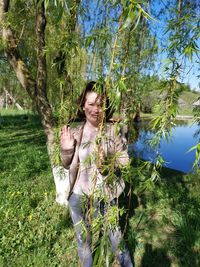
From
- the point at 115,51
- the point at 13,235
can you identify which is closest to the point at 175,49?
the point at 115,51

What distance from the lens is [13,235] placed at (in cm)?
352

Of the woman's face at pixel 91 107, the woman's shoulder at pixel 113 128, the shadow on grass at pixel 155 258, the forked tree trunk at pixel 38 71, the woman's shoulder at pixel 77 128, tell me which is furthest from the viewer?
the forked tree trunk at pixel 38 71

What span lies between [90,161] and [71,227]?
2.41 metres

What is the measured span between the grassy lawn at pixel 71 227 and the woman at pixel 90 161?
88cm

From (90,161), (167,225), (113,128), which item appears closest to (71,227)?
(167,225)

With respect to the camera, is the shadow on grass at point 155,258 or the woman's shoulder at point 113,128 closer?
the woman's shoulder at point 113,128

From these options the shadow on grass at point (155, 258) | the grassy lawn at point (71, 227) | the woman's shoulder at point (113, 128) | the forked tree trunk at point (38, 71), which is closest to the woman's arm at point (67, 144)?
the woman's shoulder at point (113, 128)

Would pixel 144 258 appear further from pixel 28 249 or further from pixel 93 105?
pixel 93 105

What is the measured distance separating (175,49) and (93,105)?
756 millimetres

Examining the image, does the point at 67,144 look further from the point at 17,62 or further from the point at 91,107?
the point at 17,62

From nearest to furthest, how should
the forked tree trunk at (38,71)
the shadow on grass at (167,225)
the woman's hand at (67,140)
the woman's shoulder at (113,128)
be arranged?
the woman's shoulder at (113,128), the woman's hand at (67,140), the shadow on grass at (167,225), the forked tree trunk at (38,71)

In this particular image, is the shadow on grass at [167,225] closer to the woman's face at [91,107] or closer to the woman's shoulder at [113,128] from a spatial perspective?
the woman's face at [91,107]

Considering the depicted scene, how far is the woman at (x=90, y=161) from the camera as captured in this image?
151 centimetres

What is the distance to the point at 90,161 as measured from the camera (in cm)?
155
